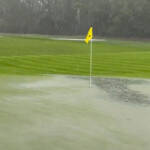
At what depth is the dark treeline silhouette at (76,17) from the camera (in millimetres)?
49125

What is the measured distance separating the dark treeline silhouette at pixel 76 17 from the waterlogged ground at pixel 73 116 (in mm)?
41617

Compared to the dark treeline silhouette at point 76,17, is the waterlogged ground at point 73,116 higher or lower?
lower

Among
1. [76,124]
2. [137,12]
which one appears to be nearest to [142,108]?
[76,124]

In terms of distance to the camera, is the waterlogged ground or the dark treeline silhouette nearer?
the waterlogged ground

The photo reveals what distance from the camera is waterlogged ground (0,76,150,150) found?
4422mm

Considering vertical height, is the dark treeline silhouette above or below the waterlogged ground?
above

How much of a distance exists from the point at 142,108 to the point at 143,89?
2.34 m

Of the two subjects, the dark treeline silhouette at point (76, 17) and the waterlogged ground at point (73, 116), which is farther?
the dark treeline silhouette at point (76, 17)

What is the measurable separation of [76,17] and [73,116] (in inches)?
2270

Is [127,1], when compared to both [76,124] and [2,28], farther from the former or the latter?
[76,124]

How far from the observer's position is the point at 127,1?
4994 cm

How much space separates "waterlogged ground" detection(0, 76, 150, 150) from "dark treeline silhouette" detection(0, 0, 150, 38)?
137 feet

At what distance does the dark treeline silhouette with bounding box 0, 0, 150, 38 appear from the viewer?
49.1 metres

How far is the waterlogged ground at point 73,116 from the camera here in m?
4.42
